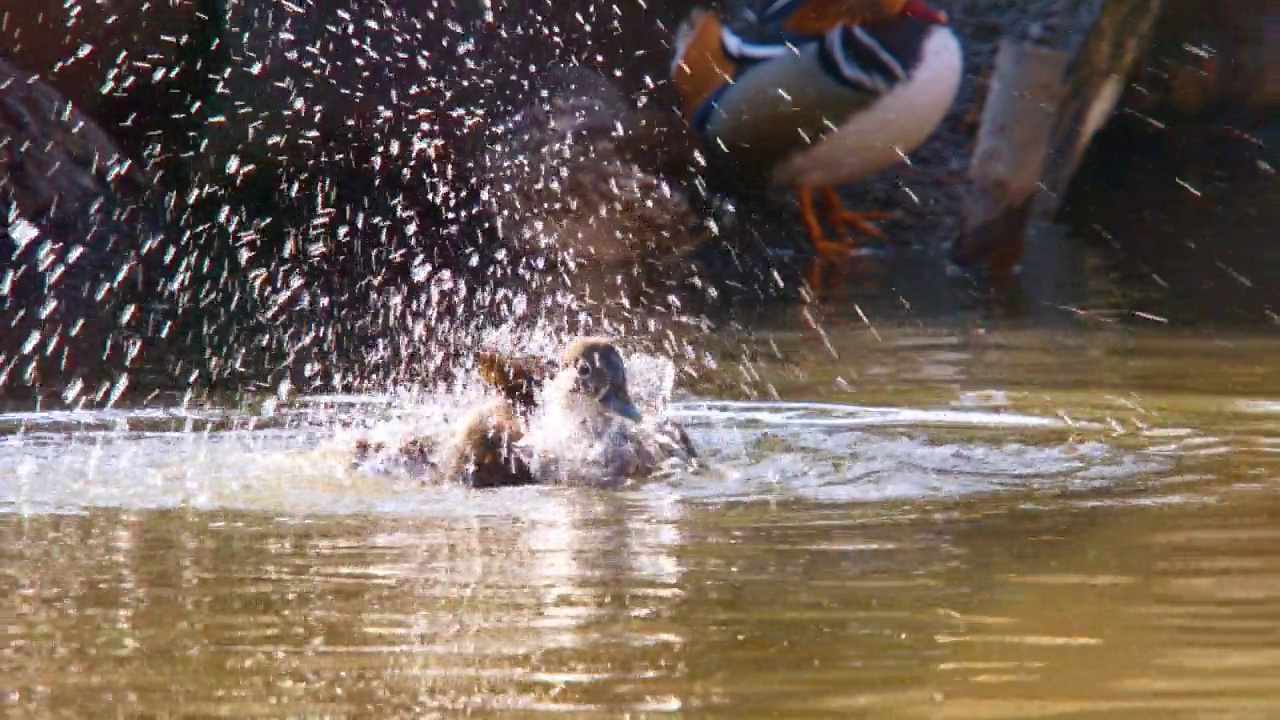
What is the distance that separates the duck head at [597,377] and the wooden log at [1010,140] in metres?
6.39

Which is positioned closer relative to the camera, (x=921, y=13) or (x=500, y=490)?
(x=500, y=490)

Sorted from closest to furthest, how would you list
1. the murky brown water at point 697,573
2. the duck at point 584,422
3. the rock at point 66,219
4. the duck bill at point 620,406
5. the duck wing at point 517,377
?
1. the murky brown water at point 697,573
2. the duck at point 584,422
3. the duck bill at point 620,406
4. the duck wing at point 517,377
5. the rock at point 66,219

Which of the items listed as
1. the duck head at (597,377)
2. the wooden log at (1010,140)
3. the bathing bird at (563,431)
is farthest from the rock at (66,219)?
the wooden log at (1010,140)

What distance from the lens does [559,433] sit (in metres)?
5.22

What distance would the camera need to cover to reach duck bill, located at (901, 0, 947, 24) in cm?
1100

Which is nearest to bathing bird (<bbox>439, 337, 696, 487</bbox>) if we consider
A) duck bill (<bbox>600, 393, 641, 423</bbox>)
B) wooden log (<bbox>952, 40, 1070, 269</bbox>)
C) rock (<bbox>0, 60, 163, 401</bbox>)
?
duck bill (<bbox>600, 393, 641, 423</bbox>)

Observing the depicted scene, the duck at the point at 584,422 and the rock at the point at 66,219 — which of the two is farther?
the rock at the point at 66,219

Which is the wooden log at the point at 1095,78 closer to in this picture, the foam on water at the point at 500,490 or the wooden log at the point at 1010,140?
the wooden log at the point at 1010,140

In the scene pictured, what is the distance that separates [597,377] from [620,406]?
94mm

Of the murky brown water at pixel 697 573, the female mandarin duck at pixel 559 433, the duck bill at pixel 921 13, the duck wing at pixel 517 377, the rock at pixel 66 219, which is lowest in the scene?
the murky brown water at pixel 697 573

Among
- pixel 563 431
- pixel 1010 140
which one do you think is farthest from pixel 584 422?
pixel 1010 140

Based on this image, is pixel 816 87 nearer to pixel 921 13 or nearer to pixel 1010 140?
pixel 921 13

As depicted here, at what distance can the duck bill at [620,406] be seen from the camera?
536cm

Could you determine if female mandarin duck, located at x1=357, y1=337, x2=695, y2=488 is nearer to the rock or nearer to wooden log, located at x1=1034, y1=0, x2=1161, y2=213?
the rock
